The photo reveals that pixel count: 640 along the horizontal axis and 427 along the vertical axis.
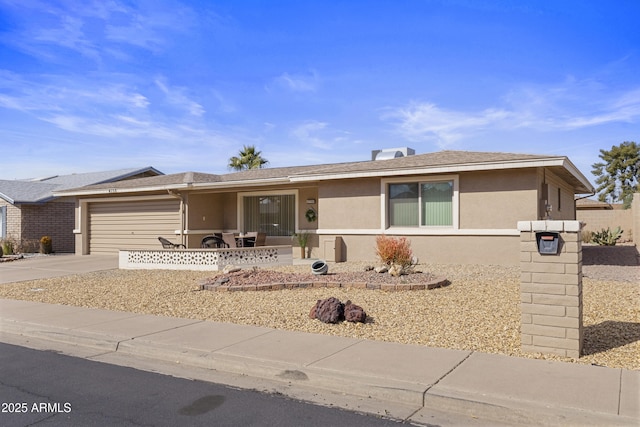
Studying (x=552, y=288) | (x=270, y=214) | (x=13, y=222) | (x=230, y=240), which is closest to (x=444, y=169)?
(x=230, y=240)

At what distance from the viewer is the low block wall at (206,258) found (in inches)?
619

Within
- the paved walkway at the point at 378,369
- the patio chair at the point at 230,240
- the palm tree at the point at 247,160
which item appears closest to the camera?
the paved walkway at the point at 378,369

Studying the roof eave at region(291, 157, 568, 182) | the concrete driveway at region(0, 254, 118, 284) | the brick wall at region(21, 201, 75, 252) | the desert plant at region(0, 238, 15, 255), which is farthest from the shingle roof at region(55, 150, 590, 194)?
the brick wall at region(21, 201, 75, 252)

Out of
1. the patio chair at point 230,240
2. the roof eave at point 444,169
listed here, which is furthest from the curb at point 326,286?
the patio chair at point 230,240

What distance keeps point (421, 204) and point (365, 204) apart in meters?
1.78

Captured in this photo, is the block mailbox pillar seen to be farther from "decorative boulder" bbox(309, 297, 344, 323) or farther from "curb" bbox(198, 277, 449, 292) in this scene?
"curb" bbox(198, 277, 449, 292)

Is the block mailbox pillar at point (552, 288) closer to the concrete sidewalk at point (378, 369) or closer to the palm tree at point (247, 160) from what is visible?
the concrete sidewalk at point (378, 369)

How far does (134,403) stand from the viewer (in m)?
5.32

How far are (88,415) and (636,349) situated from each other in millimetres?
6259

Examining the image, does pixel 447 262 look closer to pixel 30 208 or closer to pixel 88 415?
pixel 88 415

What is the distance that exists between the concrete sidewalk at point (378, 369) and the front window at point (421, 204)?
8535 mm

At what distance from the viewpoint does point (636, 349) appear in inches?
257

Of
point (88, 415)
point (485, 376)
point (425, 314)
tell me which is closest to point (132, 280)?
point (425, 314)

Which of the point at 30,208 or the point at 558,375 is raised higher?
the point at 30,208
